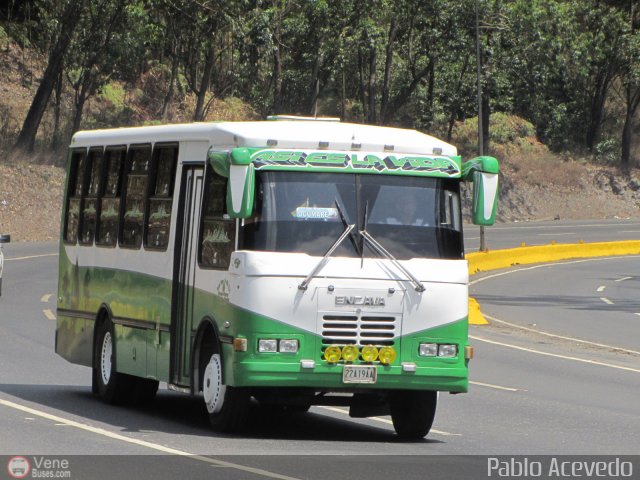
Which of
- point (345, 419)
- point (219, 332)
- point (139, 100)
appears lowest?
point (345, 419)

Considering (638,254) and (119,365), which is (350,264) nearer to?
(119,365)

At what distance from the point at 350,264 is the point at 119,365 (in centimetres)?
362

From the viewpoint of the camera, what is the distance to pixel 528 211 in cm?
7425

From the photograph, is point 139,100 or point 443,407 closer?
point 443,407

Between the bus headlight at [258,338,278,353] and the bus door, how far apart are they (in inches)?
49.5

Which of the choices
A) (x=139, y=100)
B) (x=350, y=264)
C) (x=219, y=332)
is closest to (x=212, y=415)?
(x=219, y=332)

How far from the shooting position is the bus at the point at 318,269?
11.7 metres

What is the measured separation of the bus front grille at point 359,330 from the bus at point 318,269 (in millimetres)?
11

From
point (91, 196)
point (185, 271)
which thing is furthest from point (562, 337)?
point (185, 271)

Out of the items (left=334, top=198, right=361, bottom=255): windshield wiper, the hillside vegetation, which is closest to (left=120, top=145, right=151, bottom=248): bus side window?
(left=334, top=198, right=361, bottom=255): windshield wiper

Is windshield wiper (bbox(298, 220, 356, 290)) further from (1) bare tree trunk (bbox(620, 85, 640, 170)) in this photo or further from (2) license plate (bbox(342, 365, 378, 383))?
(1) bare tree trunk (bbox(620, 85, 640, 170))

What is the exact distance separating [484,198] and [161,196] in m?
3.35

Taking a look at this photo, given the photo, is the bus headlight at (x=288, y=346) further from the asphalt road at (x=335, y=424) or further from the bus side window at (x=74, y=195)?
the bus side window at (x=74, y=195)

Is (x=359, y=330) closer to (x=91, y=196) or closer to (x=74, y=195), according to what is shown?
(x=91, y=196)
